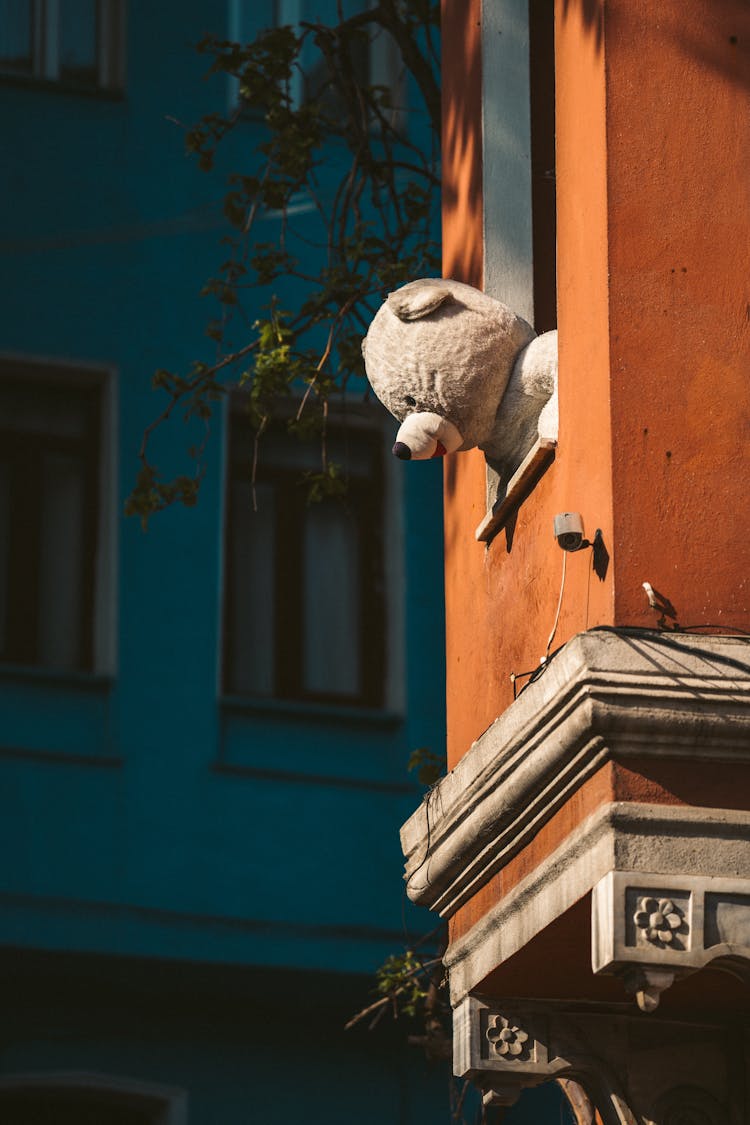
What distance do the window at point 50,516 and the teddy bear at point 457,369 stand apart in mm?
7480

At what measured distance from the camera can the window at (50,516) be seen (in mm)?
15766

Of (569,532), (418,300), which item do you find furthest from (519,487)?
(569,532)

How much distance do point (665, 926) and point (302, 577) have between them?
9.38 m

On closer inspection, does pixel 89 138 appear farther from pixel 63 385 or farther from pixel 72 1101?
pixel 72 1101

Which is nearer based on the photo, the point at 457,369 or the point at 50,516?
the point at 457,369

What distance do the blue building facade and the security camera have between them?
7030 millimetres

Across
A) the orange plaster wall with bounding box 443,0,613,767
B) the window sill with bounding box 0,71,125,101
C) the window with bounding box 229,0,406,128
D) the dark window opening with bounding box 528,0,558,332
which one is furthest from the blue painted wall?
the dark window opening with bounding box 528,0,558,332

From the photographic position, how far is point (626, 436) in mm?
7543

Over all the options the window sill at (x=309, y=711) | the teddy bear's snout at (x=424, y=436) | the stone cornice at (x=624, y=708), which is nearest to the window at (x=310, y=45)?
the window sill at (x=309, y=711)

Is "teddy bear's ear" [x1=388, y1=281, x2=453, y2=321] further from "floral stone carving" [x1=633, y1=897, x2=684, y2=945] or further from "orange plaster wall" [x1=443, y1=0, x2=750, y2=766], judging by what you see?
"floral stone carving" [x1=633, y1=897, x2=684, y2=945]

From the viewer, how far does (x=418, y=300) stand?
8.45 m

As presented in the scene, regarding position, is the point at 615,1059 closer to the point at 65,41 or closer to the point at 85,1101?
the point at 85,1101

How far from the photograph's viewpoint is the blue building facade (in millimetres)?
14922

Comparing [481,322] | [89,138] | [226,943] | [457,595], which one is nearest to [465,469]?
[457,595]
